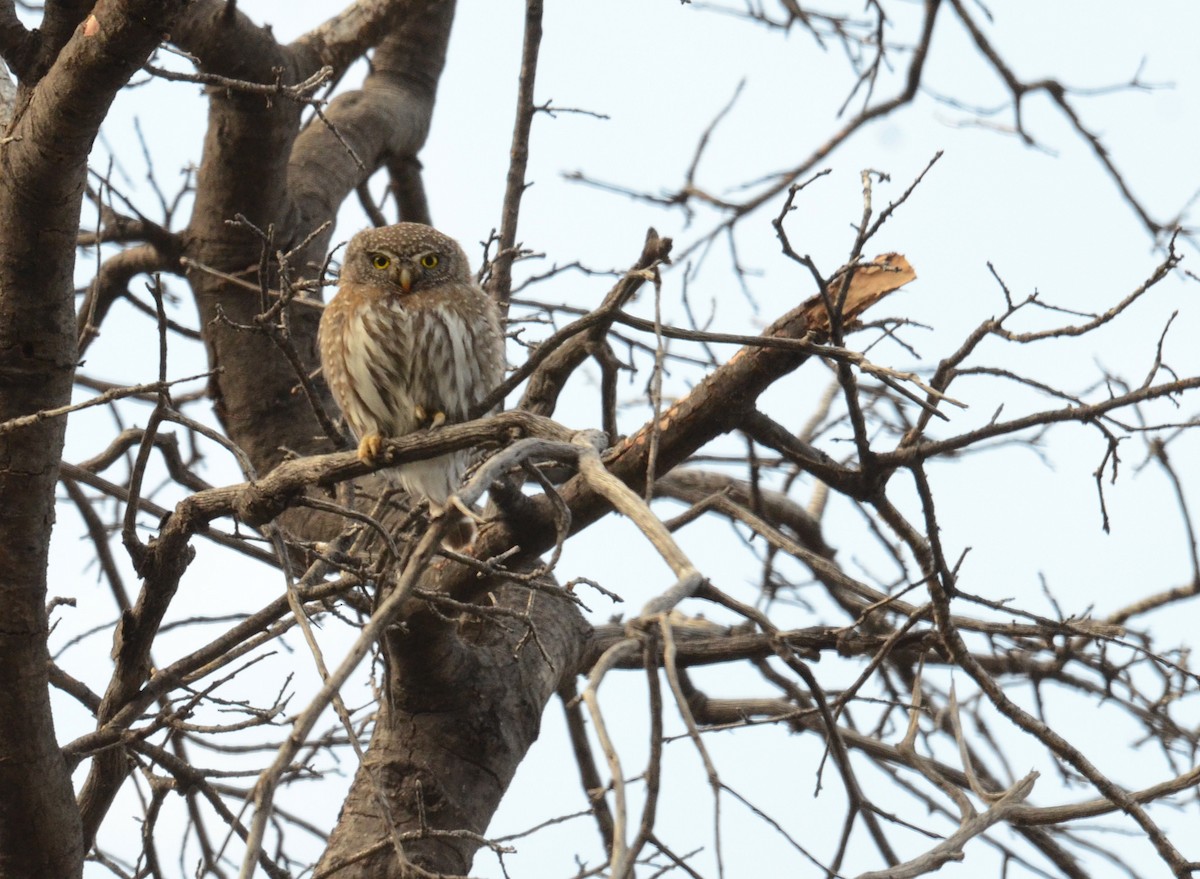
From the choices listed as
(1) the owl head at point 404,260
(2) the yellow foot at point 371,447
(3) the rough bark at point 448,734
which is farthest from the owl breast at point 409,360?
(2) the yellow foot at point 371,447

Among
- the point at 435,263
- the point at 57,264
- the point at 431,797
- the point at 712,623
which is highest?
the point at 435,263

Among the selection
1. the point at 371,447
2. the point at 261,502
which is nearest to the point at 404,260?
the point at 371,447

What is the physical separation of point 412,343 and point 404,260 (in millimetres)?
418

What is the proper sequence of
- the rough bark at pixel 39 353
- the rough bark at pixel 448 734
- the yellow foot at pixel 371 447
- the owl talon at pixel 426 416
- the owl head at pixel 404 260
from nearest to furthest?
the rough bark at pixel 39 353
the yellow foot at pixel 371 447
the rough bark at pixel 448 734
the owl talon at pixel 426 416
the owl head at pixel 404 260

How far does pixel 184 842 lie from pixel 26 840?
1045 millimetres

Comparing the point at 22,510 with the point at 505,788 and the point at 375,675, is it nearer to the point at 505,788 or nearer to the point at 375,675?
the point at 375,675

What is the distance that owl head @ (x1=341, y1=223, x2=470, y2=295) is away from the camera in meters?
4.46

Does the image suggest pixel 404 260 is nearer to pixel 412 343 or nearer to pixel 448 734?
pixel 412 343

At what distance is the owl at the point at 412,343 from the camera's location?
4188 millimetres

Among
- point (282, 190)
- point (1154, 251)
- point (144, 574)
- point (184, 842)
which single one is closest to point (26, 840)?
point (144, 574)

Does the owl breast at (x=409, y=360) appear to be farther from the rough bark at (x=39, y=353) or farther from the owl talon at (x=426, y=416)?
the rough bark at (x=39, y=353)

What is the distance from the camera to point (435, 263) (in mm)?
4562

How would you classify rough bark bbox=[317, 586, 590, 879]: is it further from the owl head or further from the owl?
the owl head

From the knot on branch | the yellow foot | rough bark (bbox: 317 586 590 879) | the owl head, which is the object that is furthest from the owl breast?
the knot on branch
